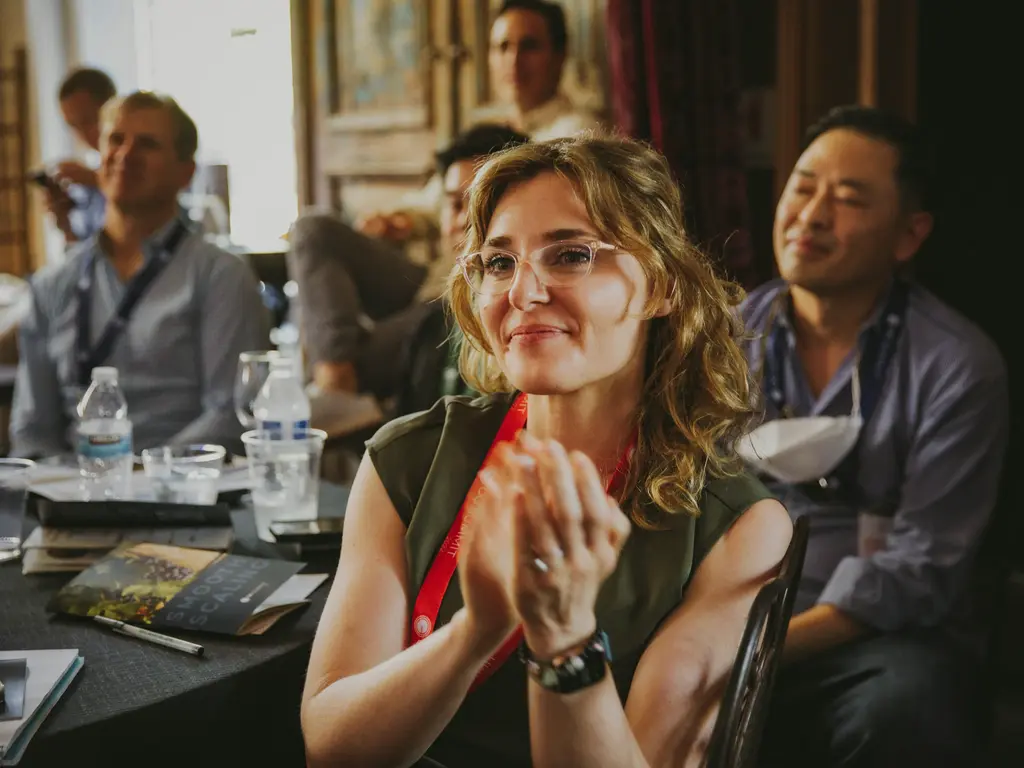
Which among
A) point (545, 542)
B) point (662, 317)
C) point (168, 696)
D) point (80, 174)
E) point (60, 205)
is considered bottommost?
point (168, 696)

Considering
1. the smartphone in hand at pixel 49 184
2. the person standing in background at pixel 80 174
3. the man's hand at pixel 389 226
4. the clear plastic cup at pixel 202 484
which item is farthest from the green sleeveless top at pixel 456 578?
the smartphone in hand at pixel 49 184

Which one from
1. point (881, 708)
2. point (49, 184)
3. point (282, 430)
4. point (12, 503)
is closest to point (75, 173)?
point (49, 184)

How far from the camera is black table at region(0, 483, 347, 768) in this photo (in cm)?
101

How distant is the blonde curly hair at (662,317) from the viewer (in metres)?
1.14

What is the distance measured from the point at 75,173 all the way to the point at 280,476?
2.54m

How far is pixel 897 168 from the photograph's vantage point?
6.31 feet

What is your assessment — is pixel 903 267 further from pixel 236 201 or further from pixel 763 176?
pixel 236 201

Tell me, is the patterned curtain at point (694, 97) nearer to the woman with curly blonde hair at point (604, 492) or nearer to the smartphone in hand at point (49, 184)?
the woman with curly blonde hair at point (604, 492)

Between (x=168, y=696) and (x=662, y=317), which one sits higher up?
(x=662, y=317)

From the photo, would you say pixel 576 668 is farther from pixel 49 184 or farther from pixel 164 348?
pixel 49 184

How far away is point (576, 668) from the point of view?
907mm

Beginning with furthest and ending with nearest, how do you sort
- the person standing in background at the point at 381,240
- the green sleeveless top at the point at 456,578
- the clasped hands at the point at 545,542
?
the person standing in background at the point at 381,240
the green sleeveless top at the point at 456,578
the clasped hands at the point at 545,542

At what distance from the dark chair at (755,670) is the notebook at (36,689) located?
1.97 ft

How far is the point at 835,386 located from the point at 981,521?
32 centimetres
